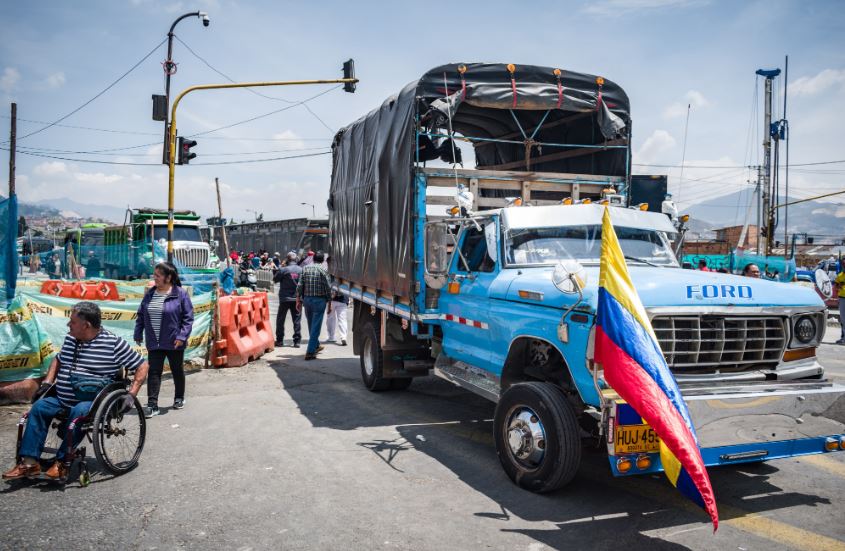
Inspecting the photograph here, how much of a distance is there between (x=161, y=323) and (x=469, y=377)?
11.9 ft

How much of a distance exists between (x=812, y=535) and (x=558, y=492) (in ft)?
5.56

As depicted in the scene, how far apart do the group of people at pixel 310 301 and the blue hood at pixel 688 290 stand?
6.57 meters

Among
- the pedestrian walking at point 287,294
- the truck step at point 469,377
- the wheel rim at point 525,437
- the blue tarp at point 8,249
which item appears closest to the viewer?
the wheel rim at point 525,437

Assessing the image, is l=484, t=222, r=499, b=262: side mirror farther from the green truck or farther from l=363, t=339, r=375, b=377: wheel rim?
the green truck

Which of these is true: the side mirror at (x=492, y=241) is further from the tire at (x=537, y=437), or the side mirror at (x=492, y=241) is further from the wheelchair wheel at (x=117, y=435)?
the wheelchair wheel at (x=117, y=435)

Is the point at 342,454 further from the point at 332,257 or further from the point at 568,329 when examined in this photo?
the point at 332,257

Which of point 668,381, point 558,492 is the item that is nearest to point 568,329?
point 668,381

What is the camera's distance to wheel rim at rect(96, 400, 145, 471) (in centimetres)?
505

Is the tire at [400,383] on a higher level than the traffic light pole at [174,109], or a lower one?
lower

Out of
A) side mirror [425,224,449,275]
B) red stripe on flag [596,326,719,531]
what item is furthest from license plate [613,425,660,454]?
side mirror [425,224,449,275]

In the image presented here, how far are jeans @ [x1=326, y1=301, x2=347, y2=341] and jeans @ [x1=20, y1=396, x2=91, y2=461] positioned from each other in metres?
8.12

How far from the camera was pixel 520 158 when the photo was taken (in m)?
9.49

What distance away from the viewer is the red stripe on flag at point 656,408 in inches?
142

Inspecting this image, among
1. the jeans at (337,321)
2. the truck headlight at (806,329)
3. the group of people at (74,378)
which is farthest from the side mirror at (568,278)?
the jeans at (337,321)
